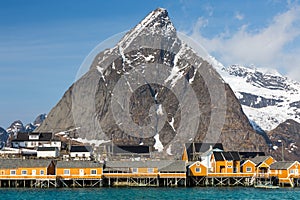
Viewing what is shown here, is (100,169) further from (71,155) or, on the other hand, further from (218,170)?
(71,155)

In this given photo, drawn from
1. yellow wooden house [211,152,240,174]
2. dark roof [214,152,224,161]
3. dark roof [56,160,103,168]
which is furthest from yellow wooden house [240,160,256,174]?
dark roof [56,160,103,168]

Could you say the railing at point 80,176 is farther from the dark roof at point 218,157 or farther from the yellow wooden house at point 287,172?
the yellow wooden house at point 287,172

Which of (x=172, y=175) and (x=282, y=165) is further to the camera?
(x=282, y=165)

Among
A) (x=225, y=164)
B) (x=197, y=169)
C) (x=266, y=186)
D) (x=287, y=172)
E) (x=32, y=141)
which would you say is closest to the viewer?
(x=266, y=186)

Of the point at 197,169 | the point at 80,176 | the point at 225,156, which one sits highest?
the point at 225,156

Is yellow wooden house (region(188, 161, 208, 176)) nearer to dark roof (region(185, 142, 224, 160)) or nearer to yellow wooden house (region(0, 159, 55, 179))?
yellow wooden house (region(0, 159, 55, 179))

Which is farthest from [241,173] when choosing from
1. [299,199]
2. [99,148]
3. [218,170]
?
[99,148]

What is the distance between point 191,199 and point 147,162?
925 inches

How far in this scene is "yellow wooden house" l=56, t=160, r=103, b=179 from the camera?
88688 millimetres

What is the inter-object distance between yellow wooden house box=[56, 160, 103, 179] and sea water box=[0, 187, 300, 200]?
4.58 metres

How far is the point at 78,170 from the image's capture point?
89.0m

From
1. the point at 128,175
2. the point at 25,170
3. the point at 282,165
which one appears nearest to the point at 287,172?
the point at 282,165

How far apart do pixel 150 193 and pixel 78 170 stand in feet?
50.6

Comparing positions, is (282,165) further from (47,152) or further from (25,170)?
(47,152)
